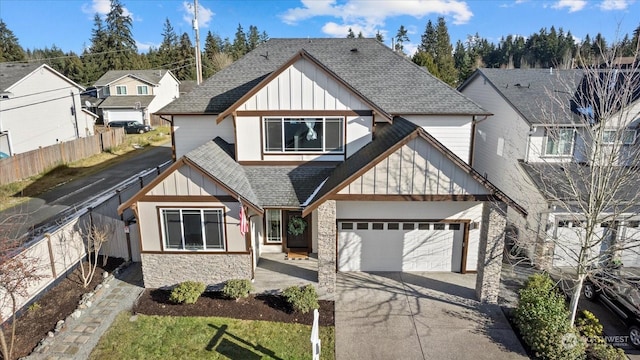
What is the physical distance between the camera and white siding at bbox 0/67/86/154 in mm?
31047

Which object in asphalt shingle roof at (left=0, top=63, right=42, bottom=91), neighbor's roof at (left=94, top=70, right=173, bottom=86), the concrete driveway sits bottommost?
the concrete driveway

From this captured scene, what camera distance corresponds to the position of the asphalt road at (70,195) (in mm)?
18641

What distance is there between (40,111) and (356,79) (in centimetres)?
3135

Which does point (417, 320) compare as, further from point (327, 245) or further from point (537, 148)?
point (537, 148)

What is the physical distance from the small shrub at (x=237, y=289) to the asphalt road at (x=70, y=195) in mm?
9255

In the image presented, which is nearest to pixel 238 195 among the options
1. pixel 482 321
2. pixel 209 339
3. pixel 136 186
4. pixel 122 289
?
pixel 209 339

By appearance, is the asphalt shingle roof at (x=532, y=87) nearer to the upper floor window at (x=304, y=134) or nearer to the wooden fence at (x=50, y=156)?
the upper floor window at (x=304, y=134)

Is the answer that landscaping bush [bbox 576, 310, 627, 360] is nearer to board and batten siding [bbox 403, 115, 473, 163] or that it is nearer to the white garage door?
board and batten siding [bbox 403, 115, 473, 163]

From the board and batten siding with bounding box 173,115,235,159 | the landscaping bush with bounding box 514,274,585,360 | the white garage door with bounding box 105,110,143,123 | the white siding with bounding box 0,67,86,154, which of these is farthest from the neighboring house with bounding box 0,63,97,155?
the landscaping bush with bounding box 514,274,585,360

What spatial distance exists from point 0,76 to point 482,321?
1591 inches

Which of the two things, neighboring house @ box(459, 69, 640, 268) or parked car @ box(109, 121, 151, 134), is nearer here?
neighboring house @ box(459, 69, 640, 268)

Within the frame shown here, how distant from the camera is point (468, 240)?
1411cm

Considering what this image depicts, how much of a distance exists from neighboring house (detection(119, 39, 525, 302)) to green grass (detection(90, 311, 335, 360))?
1.91m

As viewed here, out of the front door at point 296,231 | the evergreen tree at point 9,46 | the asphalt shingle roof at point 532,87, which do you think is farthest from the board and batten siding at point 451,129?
the evergreen tree at point 9,46
